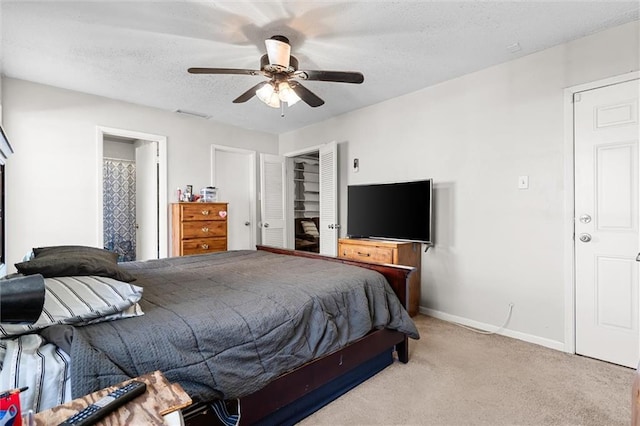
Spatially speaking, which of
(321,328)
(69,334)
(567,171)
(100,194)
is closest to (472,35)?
(567,171)

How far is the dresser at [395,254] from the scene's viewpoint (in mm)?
3287

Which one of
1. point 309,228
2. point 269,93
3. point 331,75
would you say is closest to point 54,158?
point 269,93

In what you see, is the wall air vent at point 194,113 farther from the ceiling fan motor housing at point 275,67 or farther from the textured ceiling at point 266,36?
the ceiling fan motor housing at point 275,67

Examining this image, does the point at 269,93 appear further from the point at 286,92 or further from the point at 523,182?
the point at 523,182

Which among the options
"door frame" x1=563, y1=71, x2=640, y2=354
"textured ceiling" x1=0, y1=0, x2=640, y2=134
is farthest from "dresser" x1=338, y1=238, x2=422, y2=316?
"textured ceiling" x1=0, y1=0, x2=640, y2=134

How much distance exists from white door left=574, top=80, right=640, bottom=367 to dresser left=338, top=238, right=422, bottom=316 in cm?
136

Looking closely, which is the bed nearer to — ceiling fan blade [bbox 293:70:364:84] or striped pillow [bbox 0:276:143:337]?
striped pillow [bbox 0:276:143:337]

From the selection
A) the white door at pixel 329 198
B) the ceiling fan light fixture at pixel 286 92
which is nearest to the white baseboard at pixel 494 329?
the white door at pixel 329 198

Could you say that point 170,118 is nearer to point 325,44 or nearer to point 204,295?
point 325,44

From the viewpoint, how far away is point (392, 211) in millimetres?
3559

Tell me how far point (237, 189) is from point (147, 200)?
1.28 meters

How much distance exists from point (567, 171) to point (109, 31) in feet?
12.1

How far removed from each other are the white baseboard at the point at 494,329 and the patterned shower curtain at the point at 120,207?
4.48m

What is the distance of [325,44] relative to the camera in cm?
257
